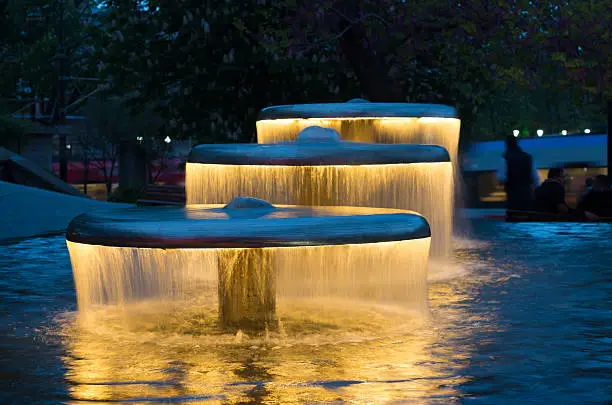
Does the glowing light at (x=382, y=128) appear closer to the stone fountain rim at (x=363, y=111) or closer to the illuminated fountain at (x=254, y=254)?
the stone fountain rim at (x=363, y=111)

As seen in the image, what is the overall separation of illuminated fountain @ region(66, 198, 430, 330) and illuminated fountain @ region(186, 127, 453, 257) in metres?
2.18

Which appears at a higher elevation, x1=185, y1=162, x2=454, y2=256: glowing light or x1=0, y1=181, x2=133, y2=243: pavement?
x1=185, y1=162, x2=454, y2=256: glowing light

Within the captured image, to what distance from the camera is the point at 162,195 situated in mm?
22984

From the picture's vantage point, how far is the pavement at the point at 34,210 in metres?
19.6

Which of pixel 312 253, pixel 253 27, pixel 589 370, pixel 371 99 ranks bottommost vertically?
pixel 589 370

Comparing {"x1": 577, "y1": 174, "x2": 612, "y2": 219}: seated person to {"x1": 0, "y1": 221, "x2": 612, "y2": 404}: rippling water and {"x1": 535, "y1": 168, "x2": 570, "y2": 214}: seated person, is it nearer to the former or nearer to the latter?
{"x1": 535, "y1": 168, "x2": 570, "y2": 214}: seated person

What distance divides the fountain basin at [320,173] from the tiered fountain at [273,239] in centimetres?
1

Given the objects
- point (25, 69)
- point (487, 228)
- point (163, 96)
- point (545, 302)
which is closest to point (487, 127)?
point (25, 69)

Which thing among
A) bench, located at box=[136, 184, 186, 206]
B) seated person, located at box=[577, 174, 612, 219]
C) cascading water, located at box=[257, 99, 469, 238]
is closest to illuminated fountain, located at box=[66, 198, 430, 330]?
cascading water, located at box=[257, 99, 469, 238]

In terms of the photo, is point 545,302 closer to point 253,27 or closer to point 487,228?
point 487,228

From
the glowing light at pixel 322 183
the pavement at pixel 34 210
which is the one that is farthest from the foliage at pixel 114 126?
the glowing light at pixel 322 183

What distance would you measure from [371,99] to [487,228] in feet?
12.8

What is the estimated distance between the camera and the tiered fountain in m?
8.95

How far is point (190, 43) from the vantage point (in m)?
23.8
